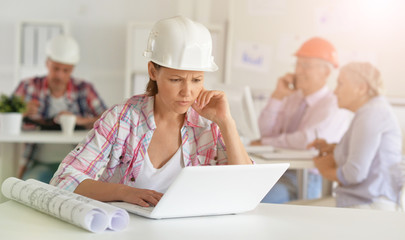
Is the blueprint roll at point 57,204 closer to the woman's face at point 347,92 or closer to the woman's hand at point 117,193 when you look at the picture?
the woman's hand at point 117,193

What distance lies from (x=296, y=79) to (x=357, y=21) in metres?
0.93

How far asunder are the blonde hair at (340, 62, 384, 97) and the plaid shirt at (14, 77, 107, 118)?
2.14 meters

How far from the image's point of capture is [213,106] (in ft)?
5.87

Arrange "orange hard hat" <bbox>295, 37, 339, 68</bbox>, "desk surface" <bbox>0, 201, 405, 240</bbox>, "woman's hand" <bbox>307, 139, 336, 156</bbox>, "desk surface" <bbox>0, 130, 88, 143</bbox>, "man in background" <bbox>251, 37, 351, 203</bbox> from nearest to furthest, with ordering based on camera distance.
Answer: "desk surface" <bbox>0, 201, 405, 240</bbox> < "woman's hand" <bbox>307, 139, 336, 156</bbox> < "desk surface" <bbox>0, 130, 88, 143</bbox> < "man in background" <bbox>251, 37, 351, 203</bbox> < "orange hard hat" <bbox>295, 37, 339, 68</bbox>

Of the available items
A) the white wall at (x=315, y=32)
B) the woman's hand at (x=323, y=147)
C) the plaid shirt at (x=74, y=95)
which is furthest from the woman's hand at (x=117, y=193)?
the white wall at (x=315, y=32)

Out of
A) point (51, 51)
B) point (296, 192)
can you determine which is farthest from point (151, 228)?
point (51, 51)

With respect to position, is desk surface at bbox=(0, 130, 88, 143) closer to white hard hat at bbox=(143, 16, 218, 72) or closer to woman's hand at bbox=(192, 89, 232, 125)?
woman's hand at bbox=(192, 89, 232, 125)

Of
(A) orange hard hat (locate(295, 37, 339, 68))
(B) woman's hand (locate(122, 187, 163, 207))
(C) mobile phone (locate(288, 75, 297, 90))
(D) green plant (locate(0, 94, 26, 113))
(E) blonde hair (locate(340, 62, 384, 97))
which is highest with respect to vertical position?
(A) orange hard hat (locate(295, 37, 339, 68))

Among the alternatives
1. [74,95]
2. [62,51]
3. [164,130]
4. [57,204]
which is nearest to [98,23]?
[62,51]

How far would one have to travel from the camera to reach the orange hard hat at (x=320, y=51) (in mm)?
4660

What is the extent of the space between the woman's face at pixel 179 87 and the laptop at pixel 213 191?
0.36m

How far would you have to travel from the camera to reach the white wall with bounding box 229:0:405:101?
5.20 metres

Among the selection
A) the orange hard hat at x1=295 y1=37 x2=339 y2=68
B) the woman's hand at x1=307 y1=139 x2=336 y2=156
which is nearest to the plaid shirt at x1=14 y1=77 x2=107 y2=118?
the orange hard hat at x1=295 y1=37 x2=339 y2=68

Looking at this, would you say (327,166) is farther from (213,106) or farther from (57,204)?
(57,204)
